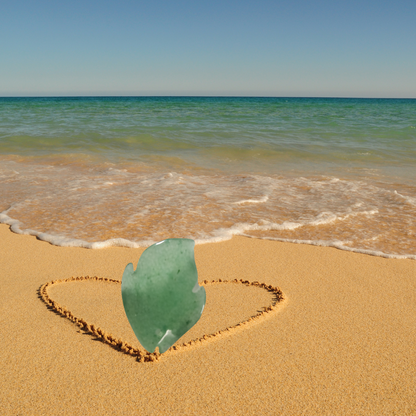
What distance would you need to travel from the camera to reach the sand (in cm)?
148

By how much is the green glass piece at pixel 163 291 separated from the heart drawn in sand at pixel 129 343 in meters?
0.41

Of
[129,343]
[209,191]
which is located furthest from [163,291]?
[209,191]

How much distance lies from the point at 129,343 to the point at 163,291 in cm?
68

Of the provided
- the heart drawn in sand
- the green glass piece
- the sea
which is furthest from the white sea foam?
the green glass piece

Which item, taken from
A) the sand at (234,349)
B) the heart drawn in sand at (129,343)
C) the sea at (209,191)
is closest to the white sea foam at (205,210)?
the sea at (209,191)

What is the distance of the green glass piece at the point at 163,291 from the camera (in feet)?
4.13

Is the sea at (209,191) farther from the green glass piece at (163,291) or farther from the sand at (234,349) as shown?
the green glass piece at (163,291)

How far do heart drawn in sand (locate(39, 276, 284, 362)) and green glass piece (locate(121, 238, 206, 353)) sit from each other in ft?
1.35

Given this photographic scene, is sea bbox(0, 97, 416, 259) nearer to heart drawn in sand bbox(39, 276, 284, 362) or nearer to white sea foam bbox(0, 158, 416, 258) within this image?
white sea foam bbox(0, 158, 416, 258)

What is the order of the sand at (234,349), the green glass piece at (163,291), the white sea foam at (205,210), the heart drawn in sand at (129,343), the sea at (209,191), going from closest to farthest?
the green glass piece at (163,291)
the sand at (234,349)
the heart drawn in sand at (129,343)
the white sea foam at (205,210)
the sea at (209,191)

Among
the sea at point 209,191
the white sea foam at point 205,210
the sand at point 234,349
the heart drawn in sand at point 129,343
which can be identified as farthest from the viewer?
the sea at point 209,191

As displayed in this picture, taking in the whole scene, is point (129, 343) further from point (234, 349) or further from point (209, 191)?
point (209, 191)

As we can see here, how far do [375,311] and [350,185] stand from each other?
3.51 metres

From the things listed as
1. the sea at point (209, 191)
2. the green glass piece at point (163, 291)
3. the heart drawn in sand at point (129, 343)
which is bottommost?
the sea at point (209, 191)
